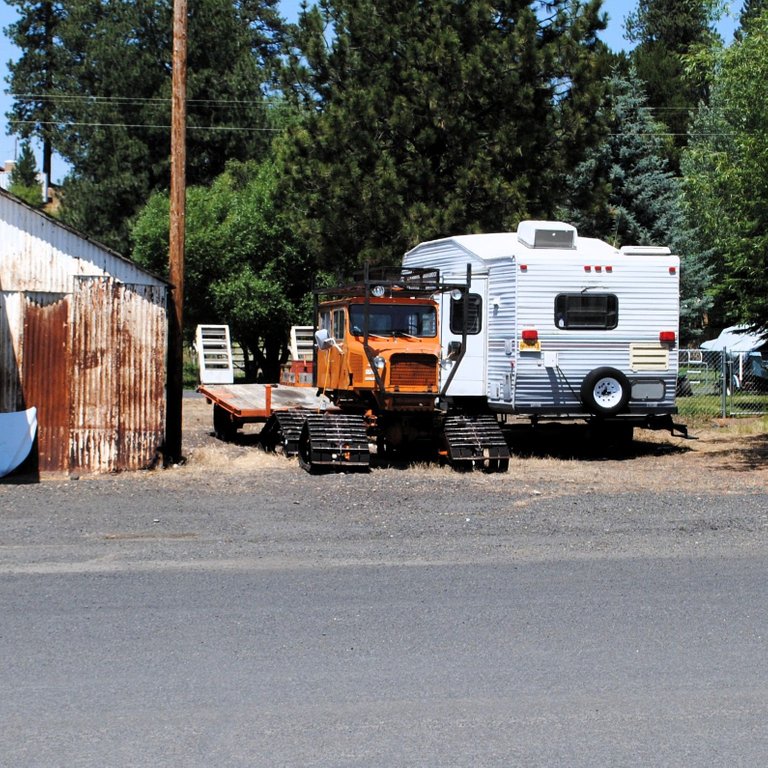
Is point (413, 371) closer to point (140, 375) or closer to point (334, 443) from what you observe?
point (334, 443)

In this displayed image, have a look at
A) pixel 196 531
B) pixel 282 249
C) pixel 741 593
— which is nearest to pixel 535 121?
pixel 282 249

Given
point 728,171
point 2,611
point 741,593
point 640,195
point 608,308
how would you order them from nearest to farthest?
1. point 2,611
2. point 741,593
3. point 728,171
4. point 608,308
5. point 640,195

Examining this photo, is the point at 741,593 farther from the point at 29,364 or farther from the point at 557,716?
the point at 29,364

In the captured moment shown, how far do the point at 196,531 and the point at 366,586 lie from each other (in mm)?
3098

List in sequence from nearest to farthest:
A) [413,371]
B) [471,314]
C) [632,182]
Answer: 1. [413,371]
2. [471,314]
3. [632,182]

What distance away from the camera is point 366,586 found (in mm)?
8578

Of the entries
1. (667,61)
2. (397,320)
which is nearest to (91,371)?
(397,320)

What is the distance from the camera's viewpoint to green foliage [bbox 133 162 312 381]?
38562mm

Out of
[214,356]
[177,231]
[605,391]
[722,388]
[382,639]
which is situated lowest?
[382,639]

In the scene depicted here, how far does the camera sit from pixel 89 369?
16.0 meters

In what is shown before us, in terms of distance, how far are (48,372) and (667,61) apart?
51.5 metres

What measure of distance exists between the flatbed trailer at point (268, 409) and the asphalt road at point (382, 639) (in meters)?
5.60

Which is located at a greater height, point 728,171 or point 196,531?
point 728,171

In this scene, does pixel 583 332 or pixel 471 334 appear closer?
pixel 583 332
